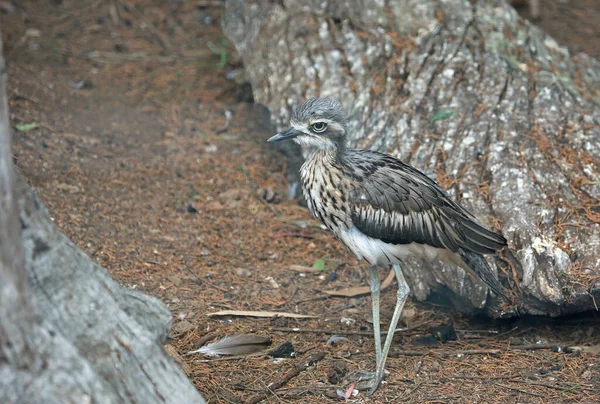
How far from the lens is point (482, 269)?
14.3 feet

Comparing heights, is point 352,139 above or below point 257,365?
above

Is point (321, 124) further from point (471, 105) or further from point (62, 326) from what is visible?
point (62, 326)

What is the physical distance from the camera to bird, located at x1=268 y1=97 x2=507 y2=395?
14.2 ft

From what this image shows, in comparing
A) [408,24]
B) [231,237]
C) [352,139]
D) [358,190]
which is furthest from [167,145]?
[358,190]

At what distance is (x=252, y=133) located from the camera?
22.9ft

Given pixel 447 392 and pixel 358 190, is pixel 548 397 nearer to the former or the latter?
pixel 447 392

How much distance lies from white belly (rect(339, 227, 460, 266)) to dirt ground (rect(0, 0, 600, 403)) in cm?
56

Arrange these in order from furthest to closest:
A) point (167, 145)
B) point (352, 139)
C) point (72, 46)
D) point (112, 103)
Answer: point (72, 46) < point (112, 103) < point (167, 145) < point (352, 139)

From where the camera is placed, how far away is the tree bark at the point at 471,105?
4523 mm

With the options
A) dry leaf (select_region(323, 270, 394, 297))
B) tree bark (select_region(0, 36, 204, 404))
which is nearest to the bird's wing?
dry leaf (select_region(323, 270, 394, 297))

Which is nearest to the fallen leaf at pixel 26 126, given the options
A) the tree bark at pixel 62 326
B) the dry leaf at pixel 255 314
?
the dry leaf at pixel 255 314

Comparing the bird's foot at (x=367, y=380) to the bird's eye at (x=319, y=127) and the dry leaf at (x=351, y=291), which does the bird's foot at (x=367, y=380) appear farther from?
the bird's eye at (x=319, y=127)

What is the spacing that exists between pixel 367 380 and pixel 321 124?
150 centimetres

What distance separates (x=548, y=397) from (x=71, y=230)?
3.29 metres
